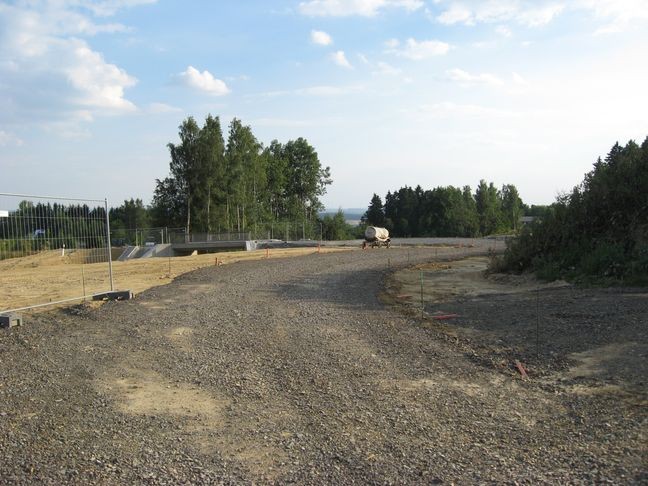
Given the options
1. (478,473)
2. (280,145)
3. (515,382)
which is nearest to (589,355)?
(515,382)

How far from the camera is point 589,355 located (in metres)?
7.95

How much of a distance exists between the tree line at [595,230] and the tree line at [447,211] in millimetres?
82617

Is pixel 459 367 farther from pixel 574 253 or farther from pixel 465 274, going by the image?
pixel 465 274

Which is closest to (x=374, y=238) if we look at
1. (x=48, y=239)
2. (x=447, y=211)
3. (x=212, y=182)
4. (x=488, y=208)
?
(x=212, y=182)

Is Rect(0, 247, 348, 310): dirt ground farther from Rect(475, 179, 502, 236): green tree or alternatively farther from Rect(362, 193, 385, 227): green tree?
Rect(362, 193, 385, 227): green tree

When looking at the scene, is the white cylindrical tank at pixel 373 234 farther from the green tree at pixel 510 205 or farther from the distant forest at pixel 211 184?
the green tree at pixel 510 205

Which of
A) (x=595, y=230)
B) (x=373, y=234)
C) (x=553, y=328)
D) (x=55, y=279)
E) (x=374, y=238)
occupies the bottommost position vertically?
(x=553, y=328)

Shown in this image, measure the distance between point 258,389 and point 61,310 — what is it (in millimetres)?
7714

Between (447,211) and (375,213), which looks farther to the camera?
(375,213)

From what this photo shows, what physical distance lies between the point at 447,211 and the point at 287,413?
103983mm

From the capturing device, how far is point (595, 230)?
17.5 m

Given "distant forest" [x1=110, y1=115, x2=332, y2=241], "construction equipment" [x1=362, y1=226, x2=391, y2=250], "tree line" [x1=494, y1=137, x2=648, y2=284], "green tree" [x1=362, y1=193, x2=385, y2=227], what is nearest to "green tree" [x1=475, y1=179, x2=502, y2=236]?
"green tree" [x1=362, y1=193, x2=385, y2=227]

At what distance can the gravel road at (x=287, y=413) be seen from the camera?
171 inches

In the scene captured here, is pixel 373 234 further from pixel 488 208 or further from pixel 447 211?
pixel 488 208
